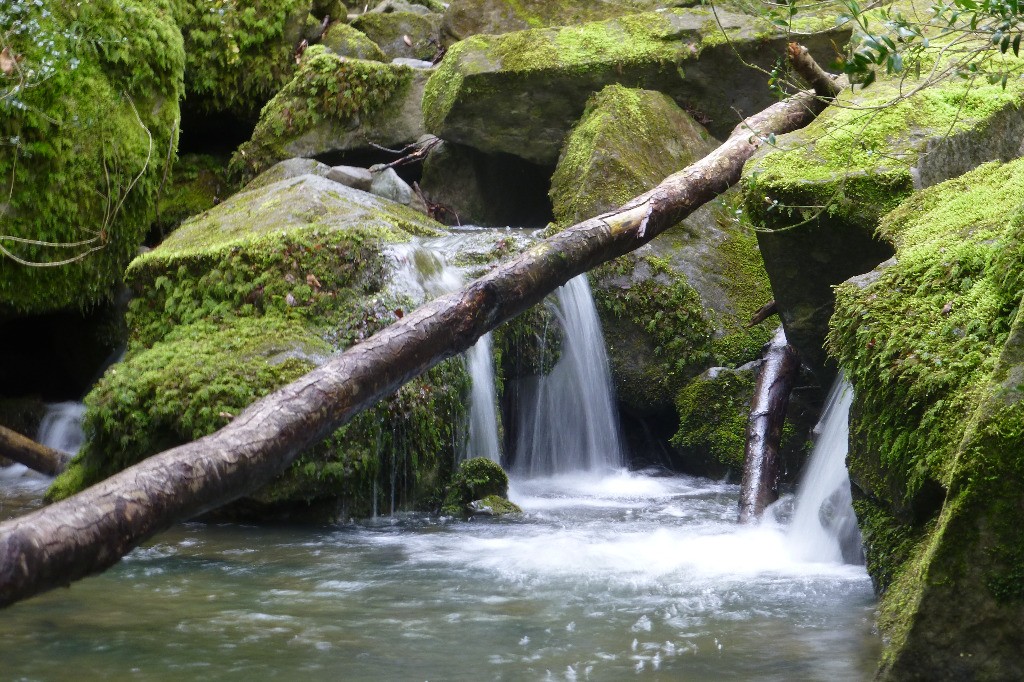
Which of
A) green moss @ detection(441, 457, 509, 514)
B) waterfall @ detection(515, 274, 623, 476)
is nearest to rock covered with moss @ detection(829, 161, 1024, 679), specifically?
green moss @ detection(441, 457, 509, 514)

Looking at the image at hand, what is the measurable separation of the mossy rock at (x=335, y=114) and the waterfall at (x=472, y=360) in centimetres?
414

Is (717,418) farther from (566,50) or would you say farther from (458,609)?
(458,609)

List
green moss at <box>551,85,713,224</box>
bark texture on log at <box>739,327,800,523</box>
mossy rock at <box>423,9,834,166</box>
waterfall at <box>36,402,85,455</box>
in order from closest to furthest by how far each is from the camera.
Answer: bark texture on log at <box>739,327,800,523</box> < waterfall at <box>36,402,85,455</box> < green moss at <box>551,85,713,224</box> < mossy rock at <box>423,9,834,166</box>

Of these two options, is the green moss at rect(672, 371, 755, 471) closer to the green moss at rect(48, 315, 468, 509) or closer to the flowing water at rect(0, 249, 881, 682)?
the flowing water at rect(0, 249, 881, 682)

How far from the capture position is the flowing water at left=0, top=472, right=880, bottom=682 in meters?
3.41

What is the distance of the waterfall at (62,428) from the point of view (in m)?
8.47

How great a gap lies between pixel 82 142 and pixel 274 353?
126 inches

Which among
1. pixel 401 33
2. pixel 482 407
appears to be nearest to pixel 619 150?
pixel 482 407

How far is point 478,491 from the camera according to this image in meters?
6.62

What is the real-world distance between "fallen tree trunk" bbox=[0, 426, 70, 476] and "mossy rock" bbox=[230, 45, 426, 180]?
4687mm

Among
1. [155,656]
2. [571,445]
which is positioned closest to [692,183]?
[571,445]

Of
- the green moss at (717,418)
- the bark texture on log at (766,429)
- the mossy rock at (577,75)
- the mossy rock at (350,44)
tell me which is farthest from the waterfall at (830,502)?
the mossy rock at (350,44)

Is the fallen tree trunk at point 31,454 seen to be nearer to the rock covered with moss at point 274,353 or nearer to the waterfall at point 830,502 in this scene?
the rock covered with moss at point 274,353

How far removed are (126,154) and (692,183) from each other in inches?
199
